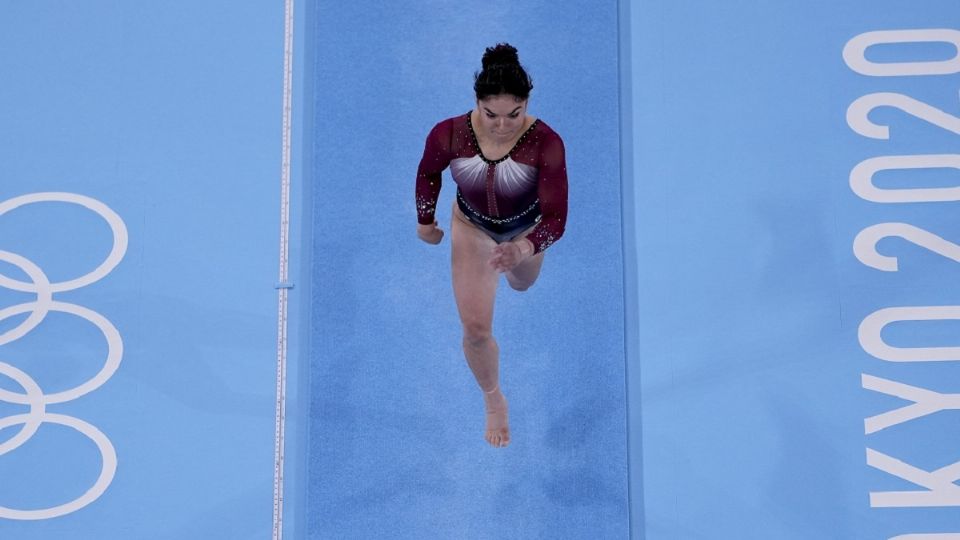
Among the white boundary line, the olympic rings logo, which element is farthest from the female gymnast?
the olympic rings logo

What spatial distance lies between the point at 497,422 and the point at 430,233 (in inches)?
35.6

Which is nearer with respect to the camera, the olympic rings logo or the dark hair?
the dark hair

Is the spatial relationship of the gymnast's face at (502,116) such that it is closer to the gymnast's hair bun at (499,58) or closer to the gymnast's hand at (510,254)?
the gymnast's hair bun at (499,58)

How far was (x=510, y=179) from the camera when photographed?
14.6 ft

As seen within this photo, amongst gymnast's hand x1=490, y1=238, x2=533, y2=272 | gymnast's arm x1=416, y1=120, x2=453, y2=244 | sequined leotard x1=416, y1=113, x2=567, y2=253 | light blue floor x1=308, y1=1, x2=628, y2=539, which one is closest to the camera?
gymnast's hand x1=490, y1=238, x2=533, y2=272

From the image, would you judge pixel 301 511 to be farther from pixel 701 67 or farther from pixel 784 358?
pixel 701 67

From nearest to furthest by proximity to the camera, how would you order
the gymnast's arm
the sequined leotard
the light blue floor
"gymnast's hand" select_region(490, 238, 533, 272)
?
"gymnast's hand" select_region(490, 238, 533, 272) < the sequined leotard < the gymnast's arm < the light blue floor

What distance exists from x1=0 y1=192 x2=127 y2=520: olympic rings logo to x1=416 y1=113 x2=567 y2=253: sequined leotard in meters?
1.66

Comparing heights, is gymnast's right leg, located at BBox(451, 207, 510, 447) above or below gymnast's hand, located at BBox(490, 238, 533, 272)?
below

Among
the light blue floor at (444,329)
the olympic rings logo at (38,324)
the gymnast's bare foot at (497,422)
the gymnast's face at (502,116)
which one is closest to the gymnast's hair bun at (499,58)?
the gymnast's face at (502,116)

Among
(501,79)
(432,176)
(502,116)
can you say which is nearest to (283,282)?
(432,176)

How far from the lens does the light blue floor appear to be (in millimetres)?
4758

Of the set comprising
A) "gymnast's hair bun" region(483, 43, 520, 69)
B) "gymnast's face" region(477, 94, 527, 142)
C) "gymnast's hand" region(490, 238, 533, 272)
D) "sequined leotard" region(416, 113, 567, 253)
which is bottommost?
"gymnast's hand" region(490, 238, 533, 272)

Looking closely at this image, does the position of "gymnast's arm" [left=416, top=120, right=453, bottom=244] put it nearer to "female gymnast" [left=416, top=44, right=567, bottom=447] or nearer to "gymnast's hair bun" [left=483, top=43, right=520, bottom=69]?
"female gymnast" [left=416, top=44, right=567, bottom=447]
